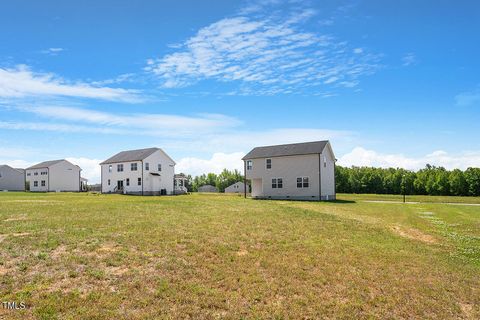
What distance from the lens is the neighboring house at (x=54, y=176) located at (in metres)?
70.2

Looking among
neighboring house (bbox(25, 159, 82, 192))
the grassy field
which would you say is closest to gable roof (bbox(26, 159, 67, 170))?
neighboring house (bbox(25, 159, 82, 192))

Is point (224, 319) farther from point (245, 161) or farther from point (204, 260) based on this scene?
point (245, 161)

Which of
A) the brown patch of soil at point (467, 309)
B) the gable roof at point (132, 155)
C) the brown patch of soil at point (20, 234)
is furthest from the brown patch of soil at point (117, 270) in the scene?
the gable roof at point (132, 155)

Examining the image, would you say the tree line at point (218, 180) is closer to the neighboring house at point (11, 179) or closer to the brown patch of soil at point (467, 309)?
the neighboring house at point (11, 179)

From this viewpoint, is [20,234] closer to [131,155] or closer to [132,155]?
[132,155]

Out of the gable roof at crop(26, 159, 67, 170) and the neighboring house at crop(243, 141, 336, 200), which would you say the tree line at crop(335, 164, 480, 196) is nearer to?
the neighboring house at crop(243, 141, 336, 200)

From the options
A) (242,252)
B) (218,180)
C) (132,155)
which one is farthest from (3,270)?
(218,180)

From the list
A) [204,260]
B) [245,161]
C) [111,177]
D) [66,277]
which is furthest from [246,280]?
[111,177]

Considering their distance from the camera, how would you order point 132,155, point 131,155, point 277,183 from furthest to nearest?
point 131,155 → point 132,155 → point 277,183

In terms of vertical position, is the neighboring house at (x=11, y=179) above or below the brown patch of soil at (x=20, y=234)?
above

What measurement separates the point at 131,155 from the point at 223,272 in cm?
5193

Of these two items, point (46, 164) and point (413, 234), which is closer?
point (413, 234)

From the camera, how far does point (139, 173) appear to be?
180 ft

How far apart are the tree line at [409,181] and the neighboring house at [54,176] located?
60364 mm
